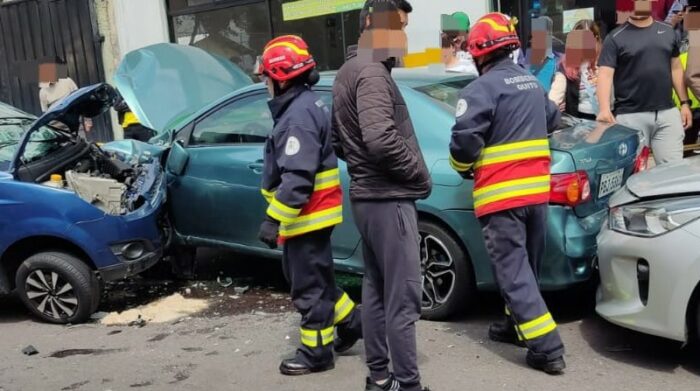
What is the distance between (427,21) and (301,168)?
5.55 meters

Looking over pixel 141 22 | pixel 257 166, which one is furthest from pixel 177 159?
pixel 141 22

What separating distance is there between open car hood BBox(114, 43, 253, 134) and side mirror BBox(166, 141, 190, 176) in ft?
1.15

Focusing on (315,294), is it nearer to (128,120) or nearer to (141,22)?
(128,120)

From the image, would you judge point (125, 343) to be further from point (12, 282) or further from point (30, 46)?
point (30, 46)

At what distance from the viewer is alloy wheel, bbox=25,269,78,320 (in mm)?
5008

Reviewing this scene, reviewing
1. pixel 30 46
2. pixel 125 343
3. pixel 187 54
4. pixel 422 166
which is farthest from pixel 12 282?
pixel 30 46

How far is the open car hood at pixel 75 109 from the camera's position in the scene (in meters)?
4.97

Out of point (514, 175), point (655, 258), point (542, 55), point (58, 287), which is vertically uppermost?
point (542, 55)

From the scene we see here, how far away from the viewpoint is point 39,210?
194 inches

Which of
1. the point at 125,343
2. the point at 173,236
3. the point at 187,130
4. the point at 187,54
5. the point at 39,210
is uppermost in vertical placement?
the point at 187,54

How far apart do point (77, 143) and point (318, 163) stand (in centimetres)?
285

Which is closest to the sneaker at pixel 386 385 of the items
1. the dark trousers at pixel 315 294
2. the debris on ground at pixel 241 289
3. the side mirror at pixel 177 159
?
the dark trousers at pixel 315 294

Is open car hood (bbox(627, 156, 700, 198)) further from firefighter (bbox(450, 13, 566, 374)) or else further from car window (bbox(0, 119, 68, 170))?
car window (bbox(0, 119, 68, 170))

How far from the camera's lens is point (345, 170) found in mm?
4648
